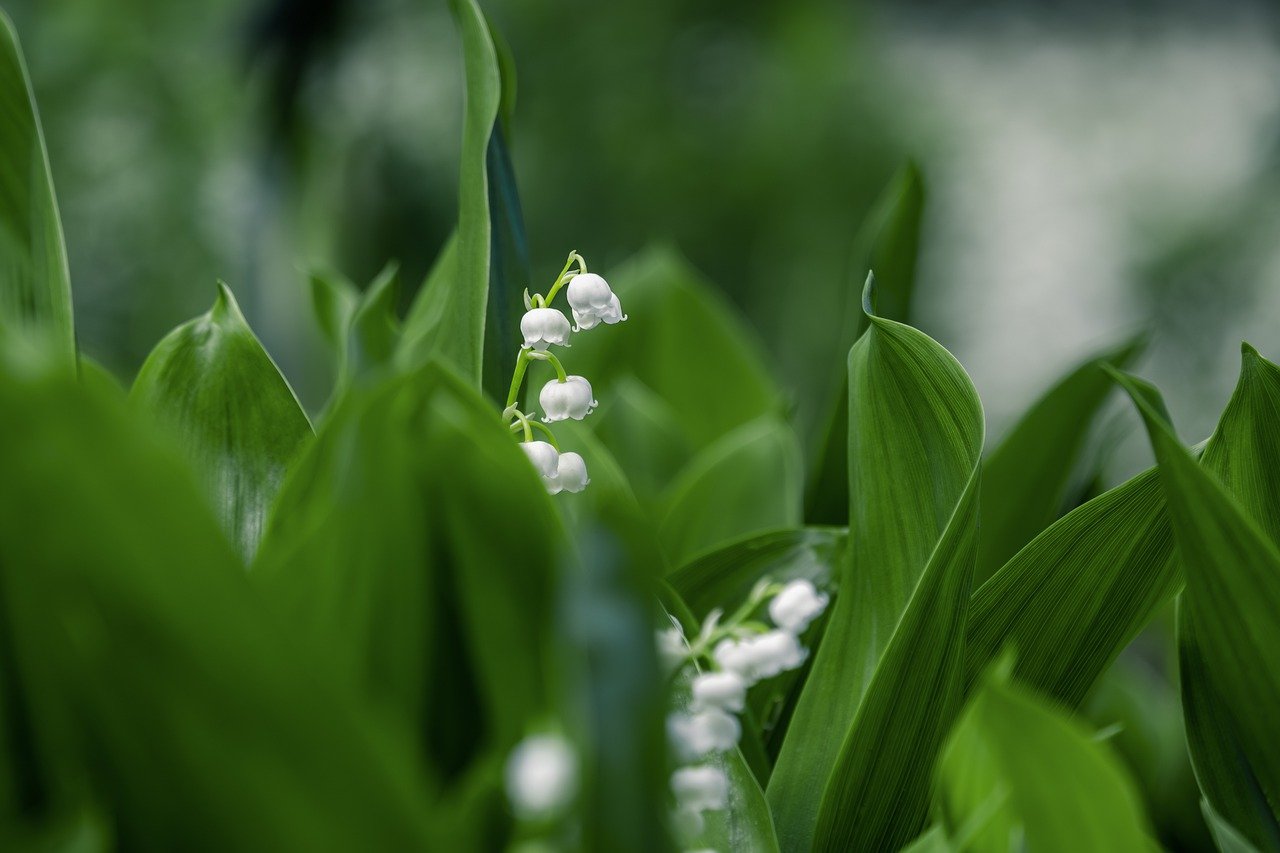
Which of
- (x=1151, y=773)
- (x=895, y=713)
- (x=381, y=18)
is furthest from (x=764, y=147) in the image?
(x=895, y=713)

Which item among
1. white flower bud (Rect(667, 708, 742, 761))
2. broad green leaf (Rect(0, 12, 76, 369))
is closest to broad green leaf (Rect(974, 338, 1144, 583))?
white flower bud (Rect(667, 708, 742, 761))

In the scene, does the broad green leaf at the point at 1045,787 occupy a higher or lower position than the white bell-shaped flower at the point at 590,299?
lower

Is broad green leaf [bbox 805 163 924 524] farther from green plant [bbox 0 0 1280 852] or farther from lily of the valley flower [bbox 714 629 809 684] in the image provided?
lily of the valley flower [bbox 714 629 809 684]

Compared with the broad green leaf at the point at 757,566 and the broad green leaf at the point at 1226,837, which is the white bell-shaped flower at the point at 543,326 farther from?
the broad green leaf at the point at 1226,837

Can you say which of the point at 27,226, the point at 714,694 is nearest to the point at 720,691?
the point at 714,694

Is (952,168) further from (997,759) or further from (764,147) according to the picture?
(997,759)

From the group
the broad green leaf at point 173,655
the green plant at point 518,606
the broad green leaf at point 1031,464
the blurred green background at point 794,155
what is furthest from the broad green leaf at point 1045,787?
the blurred green background at point 794,155

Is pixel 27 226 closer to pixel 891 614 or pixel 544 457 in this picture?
pixel 544 457
